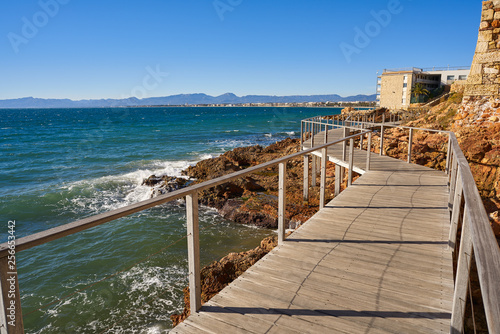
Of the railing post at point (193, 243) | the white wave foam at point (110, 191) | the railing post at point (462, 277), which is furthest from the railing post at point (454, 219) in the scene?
the white wave foam at point (110, 191)

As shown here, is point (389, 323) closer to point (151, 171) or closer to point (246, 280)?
point (246, 280)

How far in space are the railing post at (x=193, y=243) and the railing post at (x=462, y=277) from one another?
1.89m

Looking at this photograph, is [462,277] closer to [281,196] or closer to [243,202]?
[281,196]

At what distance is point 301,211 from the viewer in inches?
426

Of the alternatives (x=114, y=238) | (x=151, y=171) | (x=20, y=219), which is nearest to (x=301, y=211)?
(x=114, y=238)

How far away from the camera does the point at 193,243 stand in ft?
9.27

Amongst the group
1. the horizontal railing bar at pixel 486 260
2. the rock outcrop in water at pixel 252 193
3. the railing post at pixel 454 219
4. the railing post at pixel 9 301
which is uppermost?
the horizontal railing bar at pixel 486 260

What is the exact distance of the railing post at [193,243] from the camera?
2779 mm

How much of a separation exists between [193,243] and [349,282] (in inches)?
65.3

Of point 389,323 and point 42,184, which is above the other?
point 389,323

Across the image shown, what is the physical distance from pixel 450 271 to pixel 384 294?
99cm

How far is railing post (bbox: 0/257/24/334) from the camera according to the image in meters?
1.55

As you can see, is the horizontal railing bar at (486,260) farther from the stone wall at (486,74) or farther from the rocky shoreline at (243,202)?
the stone wall at (486,74)

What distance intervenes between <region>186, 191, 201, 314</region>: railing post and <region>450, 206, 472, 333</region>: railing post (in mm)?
1891
